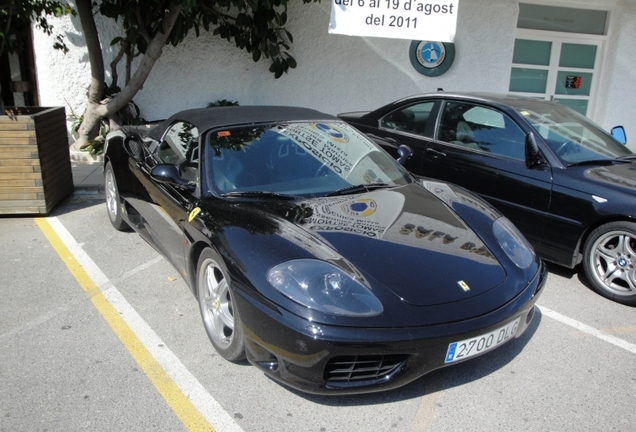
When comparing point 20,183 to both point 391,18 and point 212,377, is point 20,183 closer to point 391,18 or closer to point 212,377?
point 212,377

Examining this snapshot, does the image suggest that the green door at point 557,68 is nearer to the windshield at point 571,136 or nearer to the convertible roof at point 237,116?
the windshield at point 571,136

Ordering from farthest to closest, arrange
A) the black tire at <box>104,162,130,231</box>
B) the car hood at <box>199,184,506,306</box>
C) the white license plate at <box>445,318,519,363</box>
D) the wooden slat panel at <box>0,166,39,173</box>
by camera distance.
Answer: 1. the wooden slat panel at <box>0,166,39,173</box>
2. the black tire at <box>104,162,130,231</box>
3. the car hood at <box>199,184,506,306</box>
4. the white license plate at <box>445,318,519,363</box>

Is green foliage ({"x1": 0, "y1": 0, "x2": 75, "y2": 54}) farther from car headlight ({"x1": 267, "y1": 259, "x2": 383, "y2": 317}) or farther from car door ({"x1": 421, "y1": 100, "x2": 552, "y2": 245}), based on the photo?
car headlight ({"x1": 267, "y1": 259, "x2": 383, "y2": 317})

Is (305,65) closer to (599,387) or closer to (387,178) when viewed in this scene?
(387,178)

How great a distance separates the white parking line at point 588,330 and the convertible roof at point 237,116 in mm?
2201

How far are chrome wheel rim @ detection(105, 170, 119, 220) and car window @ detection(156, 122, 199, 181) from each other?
110cm

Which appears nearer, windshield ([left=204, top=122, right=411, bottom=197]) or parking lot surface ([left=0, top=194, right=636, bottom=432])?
parking lot surface ([left=0, top=194, right=636, bottom=432])

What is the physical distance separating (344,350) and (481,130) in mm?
3203

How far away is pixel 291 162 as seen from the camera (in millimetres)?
3721

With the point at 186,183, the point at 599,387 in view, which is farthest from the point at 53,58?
the point at 599,387

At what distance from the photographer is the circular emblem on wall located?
964 centimetres

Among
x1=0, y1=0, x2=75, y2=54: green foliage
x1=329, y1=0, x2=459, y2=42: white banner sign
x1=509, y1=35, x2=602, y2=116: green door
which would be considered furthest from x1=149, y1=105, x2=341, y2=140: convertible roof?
x1=509, y1=35, x2=602, y2=116: green door

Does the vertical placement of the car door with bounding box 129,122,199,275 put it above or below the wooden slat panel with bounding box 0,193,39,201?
above

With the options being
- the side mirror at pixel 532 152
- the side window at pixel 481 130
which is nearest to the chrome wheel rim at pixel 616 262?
the side mirror at pixel 532 152
